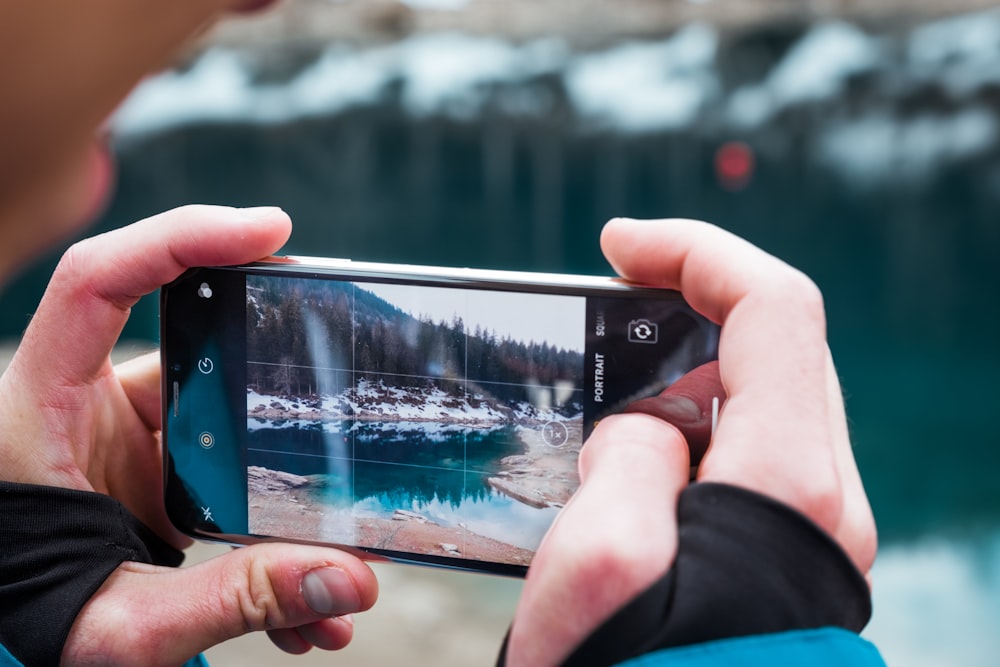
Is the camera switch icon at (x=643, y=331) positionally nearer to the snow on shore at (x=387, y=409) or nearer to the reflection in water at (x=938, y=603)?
the snow on shore at (x=387, y=409)

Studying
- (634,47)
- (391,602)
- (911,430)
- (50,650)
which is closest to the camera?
(50,650)

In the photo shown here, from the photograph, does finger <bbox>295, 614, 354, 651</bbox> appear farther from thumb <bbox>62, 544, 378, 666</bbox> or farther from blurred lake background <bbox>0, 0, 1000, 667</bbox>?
blurred lake background <bbox>0, 0, 1000, 667</bbox>

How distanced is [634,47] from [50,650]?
2.25 metres

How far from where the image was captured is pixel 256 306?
531 millimetres

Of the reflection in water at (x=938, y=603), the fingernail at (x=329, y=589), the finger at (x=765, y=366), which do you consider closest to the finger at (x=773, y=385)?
the finger at (x=765, y=366)

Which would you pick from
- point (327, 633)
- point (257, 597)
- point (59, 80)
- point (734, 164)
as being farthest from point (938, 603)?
point (59, 80)

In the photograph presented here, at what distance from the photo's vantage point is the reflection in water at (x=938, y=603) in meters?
1.85

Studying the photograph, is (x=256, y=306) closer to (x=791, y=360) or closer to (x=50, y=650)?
(x=50, y=650)

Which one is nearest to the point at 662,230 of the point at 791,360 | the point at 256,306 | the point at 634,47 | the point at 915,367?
the point at 791,360

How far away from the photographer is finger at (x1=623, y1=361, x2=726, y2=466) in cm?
44

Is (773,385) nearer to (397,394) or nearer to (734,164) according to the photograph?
(397,394)

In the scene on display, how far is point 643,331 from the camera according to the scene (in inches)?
18.8

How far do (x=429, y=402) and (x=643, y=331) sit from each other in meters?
0.14

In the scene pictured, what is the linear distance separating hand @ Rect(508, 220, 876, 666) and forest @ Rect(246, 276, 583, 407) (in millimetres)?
122
